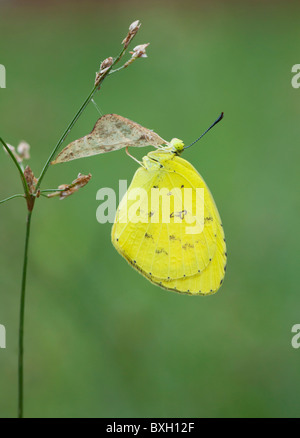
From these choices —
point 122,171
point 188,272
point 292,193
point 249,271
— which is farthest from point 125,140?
point 292,193

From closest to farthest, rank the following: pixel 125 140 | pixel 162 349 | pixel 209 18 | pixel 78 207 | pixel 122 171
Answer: pixel 125 140 → pixel 162 349 → pixel 78 207 → pixel 122 171 → pixel 209 18

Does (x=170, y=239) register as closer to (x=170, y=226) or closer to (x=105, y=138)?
(x=170, y=226)

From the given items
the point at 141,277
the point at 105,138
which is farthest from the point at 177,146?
the point at 141,277

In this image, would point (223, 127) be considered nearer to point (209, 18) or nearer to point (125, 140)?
point (209, 18)

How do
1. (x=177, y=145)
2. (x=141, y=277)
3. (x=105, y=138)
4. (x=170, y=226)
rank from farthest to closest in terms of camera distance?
(x=141, y=277) < (x=170, y=226) < (x=177, y=145) < (x=105, y=138)

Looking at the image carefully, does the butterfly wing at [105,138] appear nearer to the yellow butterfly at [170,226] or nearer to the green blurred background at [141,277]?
the yellow butterfly at [170,226]

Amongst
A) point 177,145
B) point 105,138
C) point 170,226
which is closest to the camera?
point 105,138
